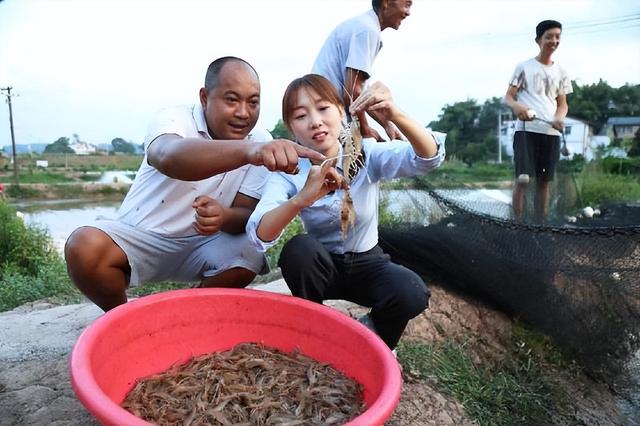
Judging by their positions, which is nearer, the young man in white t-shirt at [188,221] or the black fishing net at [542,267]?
the young man in white t-shirt at [188,221]

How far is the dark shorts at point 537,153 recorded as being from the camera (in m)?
4.66

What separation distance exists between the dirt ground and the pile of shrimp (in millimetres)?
454

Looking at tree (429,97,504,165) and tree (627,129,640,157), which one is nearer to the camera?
tree (429,97,504,165)

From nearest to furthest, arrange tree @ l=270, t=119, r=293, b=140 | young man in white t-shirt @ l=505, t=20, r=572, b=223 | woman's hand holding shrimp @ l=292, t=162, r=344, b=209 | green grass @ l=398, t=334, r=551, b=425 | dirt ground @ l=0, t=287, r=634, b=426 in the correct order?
woman's hand holding shrimp @ l=292, t=162, r=344, b=209 < dirt ground @ l=0, t=287, r=634, b=426 < tree @ l=270, t=119, r=293, b=140 < green grass @ l=398, t=334, r=551, b=425 < young man in white t-shirt @ l=505, t=20, r=572, b=223

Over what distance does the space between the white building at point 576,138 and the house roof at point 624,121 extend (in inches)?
17.0

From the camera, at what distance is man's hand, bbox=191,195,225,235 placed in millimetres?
2145

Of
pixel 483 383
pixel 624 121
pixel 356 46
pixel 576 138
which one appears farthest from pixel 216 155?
pixel 624 121

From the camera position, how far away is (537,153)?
15.5ft

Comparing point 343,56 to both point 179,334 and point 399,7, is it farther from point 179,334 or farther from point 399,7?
point 179,334

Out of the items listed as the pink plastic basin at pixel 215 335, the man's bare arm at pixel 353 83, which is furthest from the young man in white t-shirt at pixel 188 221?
the man's bare arm at pixel 353 83

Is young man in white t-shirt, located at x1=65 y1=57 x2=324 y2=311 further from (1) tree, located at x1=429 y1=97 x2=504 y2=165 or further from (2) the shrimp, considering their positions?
(1) tree, located at x1=429 y1=97 x2=504 y2=165

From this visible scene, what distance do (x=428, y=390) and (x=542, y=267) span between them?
98 cm

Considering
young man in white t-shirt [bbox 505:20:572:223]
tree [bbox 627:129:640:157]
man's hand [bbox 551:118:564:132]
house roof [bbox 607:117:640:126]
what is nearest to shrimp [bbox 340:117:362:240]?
young man in white t-shirt [bbox 505:20:572:223]

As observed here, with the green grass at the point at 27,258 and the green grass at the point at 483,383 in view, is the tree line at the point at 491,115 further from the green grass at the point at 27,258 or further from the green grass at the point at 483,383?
the green grass at the point at 27,258
